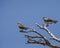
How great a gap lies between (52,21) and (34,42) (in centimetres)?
100

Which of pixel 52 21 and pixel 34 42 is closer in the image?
pixel 52 21

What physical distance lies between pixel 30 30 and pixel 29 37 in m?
0.22

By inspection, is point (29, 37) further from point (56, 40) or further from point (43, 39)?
point (56, 40)

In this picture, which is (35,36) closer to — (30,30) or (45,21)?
(30,30)

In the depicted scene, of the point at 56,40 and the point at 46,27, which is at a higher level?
the point at 46,27

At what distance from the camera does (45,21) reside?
5.89 meters

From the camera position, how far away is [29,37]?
622 cm

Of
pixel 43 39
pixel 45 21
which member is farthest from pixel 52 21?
pixel 43 39

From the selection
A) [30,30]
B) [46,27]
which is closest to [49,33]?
[46,27]

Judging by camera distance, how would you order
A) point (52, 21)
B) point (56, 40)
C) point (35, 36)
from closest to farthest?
point (52, 21), point (56, 40), point (35, 36)

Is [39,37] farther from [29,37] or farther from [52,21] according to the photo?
[52,21]

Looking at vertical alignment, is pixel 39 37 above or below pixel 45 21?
below

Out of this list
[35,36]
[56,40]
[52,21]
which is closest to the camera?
[52,21]

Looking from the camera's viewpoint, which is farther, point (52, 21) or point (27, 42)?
point (27, 42)
